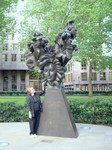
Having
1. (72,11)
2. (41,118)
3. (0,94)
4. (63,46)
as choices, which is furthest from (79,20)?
(0,94)

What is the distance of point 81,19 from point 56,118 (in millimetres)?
16098

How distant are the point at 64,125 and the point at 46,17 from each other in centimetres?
1753

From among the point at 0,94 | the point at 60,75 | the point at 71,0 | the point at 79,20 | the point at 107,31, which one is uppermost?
the point at 71,0

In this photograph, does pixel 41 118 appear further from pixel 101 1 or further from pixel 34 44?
pixel 101 1

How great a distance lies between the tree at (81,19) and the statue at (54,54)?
11041 millimetres

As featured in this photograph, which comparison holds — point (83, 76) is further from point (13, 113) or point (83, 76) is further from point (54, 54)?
point (54, 54)

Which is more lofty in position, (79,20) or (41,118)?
(79,20)

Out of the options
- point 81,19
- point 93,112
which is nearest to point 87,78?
point 81,19

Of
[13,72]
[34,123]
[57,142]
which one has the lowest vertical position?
[57,142]

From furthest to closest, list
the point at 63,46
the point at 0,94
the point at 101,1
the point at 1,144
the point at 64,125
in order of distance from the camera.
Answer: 1. the point at 0,94
2. the point at 101,1
3. the point at 63,46
4. the point at 64,125
5. the point at 1,144

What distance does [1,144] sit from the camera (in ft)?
17.8

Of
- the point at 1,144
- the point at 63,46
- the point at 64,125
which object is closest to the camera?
the point at 1,144

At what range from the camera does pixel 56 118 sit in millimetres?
6453

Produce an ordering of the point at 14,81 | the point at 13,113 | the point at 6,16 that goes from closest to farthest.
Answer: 1. the point at 13,113
2. the point at 6,16
3. the point at 14,81
